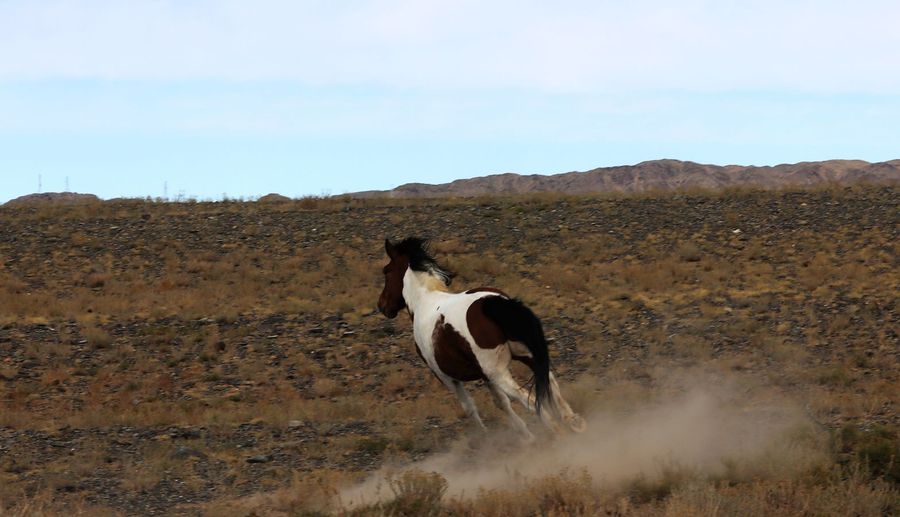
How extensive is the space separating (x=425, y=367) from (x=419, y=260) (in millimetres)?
6067

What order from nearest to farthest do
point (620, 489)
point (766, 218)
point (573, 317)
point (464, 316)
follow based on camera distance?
1. point (620, 489)
2. point (464, 316)
3. point (573, 317)
4. point (766, 218)

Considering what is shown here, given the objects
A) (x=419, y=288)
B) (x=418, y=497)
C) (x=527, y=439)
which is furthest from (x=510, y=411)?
(x=418, y=497)

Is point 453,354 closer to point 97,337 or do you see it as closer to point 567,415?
point 567,415

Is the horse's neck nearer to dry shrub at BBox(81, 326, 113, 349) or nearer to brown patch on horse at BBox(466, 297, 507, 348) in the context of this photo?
brown patch on horse at BBox(466, 297, 507, 348)

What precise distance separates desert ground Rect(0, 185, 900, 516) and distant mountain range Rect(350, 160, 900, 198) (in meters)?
50.3

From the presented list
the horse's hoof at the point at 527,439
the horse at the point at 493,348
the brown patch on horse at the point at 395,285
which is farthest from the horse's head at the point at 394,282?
the horse's hoof at the point at 527,439

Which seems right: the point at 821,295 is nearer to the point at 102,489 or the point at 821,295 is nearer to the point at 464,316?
the point at 464,316

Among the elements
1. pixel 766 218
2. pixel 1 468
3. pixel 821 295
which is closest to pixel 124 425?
pixel 1 468

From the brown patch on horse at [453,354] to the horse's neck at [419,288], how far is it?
0.67 metres

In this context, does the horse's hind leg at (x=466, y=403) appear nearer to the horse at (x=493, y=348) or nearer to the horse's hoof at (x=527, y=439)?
the horse at (x=493, y=348)

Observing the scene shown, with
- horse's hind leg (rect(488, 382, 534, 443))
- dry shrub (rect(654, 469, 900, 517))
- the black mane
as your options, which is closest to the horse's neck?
the black mane

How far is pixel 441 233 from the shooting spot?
29.2 metres

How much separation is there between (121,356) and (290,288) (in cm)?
597

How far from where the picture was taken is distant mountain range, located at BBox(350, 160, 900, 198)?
269 ft
